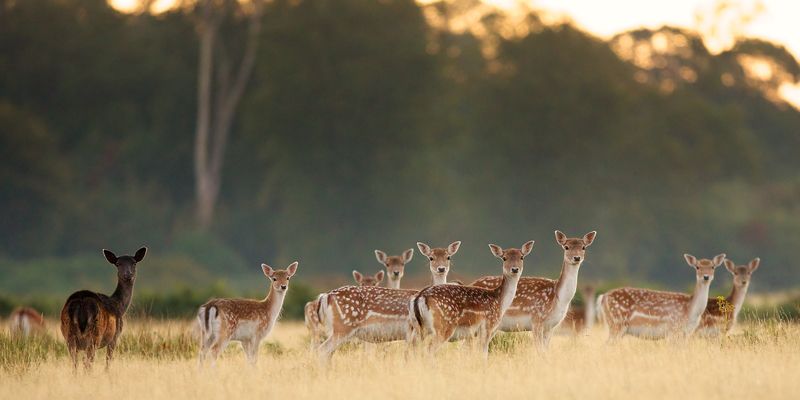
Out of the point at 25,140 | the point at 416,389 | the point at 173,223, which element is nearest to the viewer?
the point at 416,389

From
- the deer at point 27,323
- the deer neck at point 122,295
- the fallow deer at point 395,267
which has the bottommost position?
the deer neck at point 122,295

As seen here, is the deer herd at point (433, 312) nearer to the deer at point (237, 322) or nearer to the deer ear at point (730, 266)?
the deer at point (237, 322)

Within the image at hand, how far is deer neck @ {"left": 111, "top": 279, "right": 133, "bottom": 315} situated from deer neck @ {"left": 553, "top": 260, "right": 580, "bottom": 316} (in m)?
4.23

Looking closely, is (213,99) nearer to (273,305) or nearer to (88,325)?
(273,305)

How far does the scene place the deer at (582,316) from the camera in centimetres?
1743

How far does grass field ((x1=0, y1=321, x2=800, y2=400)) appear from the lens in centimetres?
1152

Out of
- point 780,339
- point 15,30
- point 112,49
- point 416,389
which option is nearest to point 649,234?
point 112,49

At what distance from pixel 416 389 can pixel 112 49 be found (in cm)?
3956

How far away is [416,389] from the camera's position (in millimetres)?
11617

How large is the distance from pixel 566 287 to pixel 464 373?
2.25 m

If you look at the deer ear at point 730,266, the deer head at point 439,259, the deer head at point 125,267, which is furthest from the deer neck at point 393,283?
the deer ear at point 730,266

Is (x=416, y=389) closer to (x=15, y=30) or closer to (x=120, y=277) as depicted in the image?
(x=120, y=277)

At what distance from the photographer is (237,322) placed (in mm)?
13914

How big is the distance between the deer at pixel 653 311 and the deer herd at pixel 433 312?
0.4 inches
